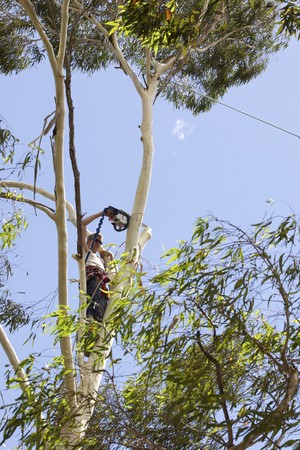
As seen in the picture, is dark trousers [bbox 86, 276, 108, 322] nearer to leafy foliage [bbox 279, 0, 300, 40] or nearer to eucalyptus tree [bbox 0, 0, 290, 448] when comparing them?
eucalyptus tree [bbox 0, 0, 290, 448]

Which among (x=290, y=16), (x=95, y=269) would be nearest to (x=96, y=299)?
(x=95, y=269)

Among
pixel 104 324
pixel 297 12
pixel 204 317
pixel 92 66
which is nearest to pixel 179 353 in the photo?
pixel 204 317

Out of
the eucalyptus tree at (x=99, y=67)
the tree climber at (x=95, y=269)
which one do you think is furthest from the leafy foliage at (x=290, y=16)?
the tree climber at (x=95, y=269)

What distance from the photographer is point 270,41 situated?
8641 mm

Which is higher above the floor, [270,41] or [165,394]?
[270,41]

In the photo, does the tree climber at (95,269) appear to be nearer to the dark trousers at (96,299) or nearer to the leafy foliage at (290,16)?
the dark trousers at (96,299)

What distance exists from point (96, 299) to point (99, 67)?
3.43 m

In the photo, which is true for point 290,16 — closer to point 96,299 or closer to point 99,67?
point 96,299

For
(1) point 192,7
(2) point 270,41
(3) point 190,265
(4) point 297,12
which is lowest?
(3) point 190,265

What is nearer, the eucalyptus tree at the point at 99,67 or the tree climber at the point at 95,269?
the eucalyptus tree at the point at 99,67

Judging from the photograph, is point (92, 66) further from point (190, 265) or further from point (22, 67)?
point (190, 265)

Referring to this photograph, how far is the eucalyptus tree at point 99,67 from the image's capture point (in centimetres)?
395

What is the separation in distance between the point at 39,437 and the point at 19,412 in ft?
0.44

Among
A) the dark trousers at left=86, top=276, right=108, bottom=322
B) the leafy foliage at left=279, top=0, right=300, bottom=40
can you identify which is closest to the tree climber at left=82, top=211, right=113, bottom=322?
the dark trousers at left=86, top=276, right=108, bottom=322
